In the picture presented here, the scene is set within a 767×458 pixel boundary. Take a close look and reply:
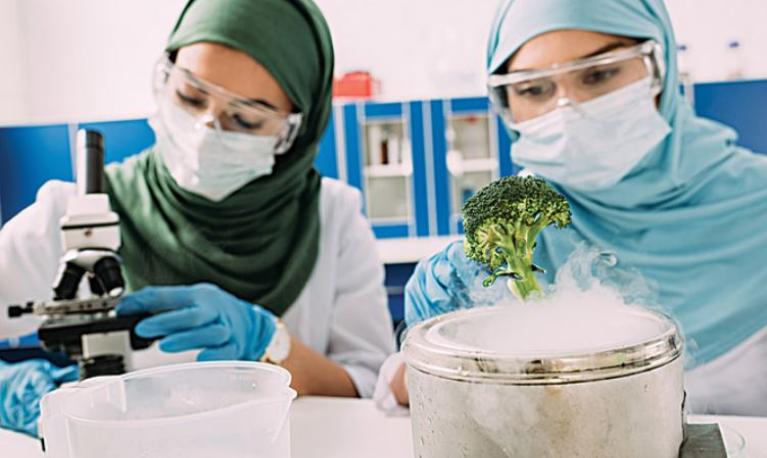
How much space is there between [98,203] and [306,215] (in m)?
0.59

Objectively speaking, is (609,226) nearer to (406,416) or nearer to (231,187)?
(406,416)

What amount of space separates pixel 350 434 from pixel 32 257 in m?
0.89

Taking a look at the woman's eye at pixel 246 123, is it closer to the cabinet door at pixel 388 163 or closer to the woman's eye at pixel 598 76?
the woman's eye at pixel 598 76

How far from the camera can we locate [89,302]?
1051 millimetres

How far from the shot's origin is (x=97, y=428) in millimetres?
577

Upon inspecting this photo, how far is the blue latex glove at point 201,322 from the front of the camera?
45.8 inches

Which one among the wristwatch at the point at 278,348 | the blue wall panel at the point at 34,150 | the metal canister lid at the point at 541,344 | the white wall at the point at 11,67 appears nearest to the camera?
the metal canister lid at the point at 541,344

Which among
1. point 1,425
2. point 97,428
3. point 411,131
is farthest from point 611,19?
point 411,131

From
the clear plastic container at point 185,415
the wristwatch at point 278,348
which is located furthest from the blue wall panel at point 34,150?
the clear plastic container at point 185,415

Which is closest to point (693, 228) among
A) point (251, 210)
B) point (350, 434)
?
point (350, 434)

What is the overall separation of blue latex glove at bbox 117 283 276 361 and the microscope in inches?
1.8

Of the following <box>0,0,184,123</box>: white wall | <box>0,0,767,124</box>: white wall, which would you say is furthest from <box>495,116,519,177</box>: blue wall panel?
<box>0,0,184,123</box>: white wall

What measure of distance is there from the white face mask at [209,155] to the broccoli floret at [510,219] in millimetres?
975

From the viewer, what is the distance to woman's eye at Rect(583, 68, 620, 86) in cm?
110
